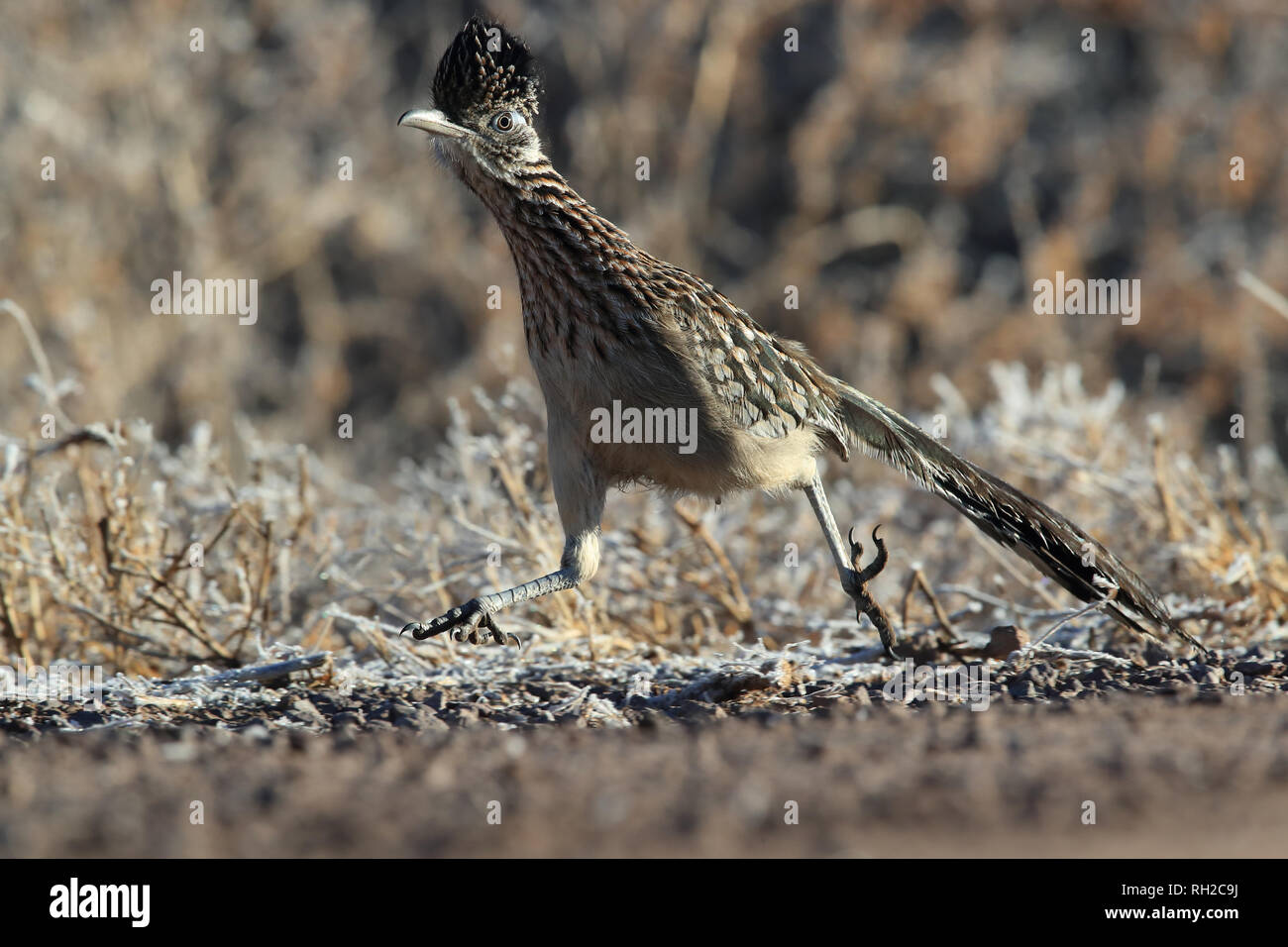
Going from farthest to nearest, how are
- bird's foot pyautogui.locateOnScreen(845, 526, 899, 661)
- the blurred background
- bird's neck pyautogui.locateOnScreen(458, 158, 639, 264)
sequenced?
the blurred background → bird's foot pyautogui.locateOnScreen(845, 526, 899, 661) → bird's neck pyautogui.locateOnScreen(458, 158, 639, 264)

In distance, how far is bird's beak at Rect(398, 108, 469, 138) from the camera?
4957 mm

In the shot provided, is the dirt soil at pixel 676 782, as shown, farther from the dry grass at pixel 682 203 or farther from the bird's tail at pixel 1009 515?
the dry grass at pixel 682 203

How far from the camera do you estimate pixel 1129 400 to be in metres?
10.4

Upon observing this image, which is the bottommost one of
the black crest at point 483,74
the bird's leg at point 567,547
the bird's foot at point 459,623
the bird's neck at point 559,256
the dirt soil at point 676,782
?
the dirt soil at point 676,782

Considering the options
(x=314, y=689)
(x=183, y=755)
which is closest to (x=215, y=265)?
(x=314, y=689)

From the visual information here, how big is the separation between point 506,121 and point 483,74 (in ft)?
0.58

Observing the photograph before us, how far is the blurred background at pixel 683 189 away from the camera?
33.9ft

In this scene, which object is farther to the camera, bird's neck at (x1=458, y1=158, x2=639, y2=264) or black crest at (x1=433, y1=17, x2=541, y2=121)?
black crest at (x1=433, y1=17, x2=541, y2=121)

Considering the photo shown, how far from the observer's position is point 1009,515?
17.0 feet

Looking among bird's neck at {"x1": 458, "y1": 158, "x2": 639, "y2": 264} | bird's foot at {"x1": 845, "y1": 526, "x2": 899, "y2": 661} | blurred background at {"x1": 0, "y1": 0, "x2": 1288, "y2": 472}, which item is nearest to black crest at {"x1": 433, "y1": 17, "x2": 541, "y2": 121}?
bird's neck at {"x1": 458, "y1": 158, "x2": 639, "y2": 264}

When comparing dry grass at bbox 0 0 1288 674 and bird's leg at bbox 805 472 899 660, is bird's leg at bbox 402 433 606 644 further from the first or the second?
dry grass at bbox 0 0 1288 674

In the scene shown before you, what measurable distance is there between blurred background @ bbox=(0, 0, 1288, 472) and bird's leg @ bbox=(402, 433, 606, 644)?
5622 millimetres

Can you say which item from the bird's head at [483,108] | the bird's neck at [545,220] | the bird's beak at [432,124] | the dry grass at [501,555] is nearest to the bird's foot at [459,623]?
the dry grass at [501,555]
